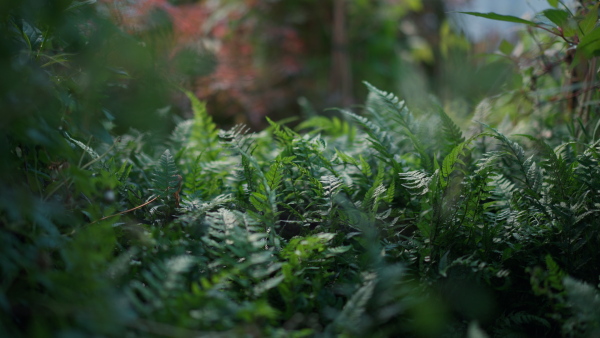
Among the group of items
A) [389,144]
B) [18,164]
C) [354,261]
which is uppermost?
[389,144]

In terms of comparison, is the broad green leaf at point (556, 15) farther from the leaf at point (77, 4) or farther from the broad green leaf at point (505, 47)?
the leaf at point (77, 4)

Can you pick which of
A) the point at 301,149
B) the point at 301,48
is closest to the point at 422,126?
the point at 301,149

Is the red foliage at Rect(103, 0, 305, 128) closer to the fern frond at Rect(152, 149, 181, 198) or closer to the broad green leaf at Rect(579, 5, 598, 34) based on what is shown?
the fern frond at Rect(152, 149, 181, 198)

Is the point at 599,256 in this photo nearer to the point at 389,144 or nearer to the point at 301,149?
the point at 389,144

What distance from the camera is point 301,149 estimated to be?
1.37 m

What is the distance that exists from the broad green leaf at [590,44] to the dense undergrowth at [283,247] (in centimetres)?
29

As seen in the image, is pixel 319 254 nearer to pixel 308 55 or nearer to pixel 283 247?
pixel 283 247

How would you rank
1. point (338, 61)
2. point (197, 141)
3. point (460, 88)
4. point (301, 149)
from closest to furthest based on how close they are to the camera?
point (301, 149), point (197, 141), point (460, 88), point (338, 61)

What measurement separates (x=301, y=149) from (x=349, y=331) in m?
0.66

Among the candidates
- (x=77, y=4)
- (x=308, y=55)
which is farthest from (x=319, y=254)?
(x=308, y=55)

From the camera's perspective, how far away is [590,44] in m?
1.26

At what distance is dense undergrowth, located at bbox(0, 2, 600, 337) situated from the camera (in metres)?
0.82

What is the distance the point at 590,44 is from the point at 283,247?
1.03 meters

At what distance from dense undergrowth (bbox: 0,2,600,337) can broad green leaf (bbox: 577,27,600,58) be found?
287mm
